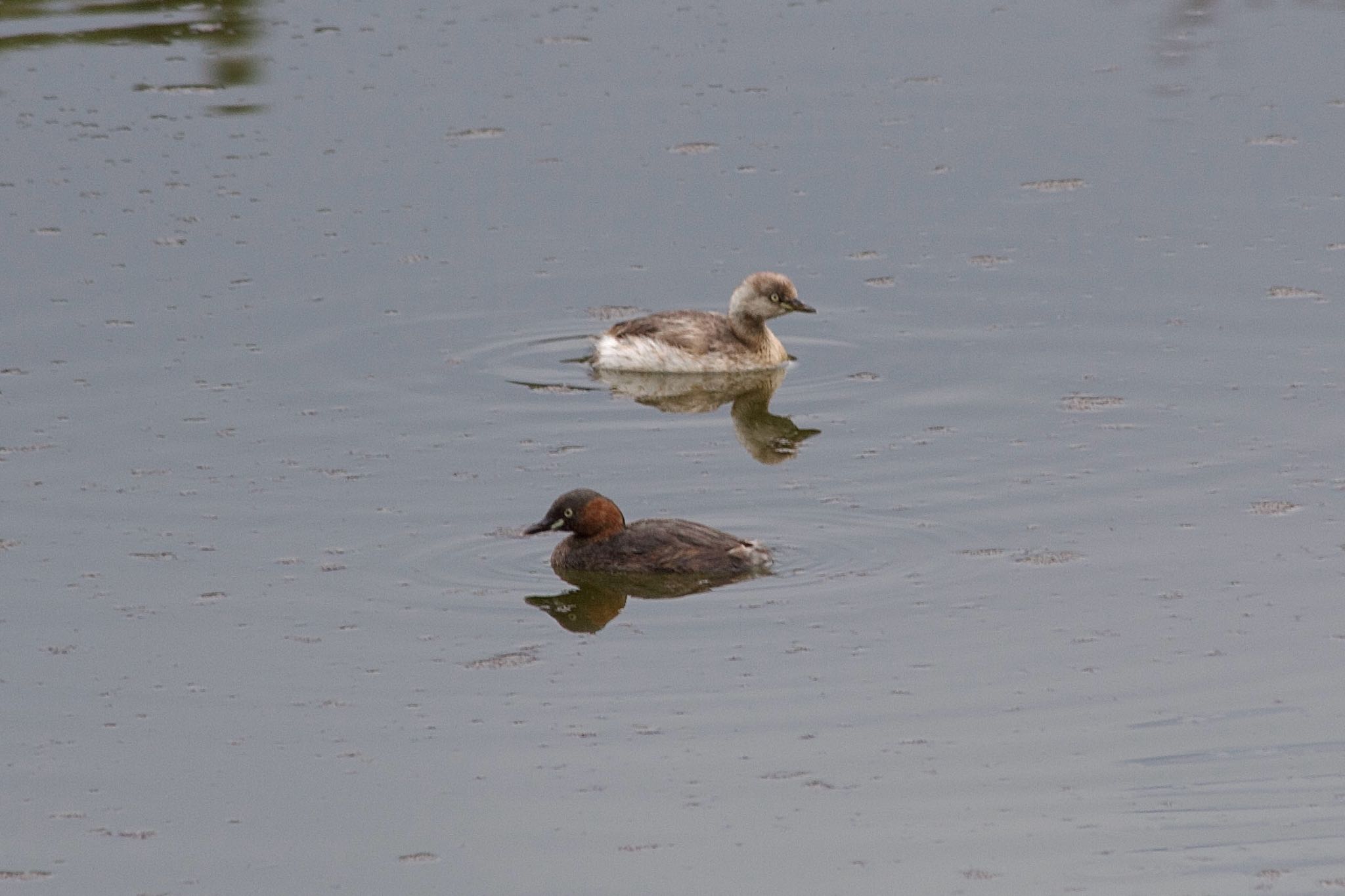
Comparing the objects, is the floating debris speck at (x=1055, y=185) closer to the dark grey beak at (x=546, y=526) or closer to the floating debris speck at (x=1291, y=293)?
the floating debris speck at (x=1291, y=293)

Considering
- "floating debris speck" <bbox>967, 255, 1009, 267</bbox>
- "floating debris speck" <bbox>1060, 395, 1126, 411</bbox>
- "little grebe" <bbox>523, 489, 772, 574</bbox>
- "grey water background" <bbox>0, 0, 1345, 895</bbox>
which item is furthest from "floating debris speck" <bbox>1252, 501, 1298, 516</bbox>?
"floating debris speck" <bbox>967, 255, 1009, 267</bbox>

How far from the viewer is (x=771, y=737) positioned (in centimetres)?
952

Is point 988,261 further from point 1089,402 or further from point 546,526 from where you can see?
point 546,526

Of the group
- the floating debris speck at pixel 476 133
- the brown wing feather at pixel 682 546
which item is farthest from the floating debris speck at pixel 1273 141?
the brown wing feather at pixel 682 546

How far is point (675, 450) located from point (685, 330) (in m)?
2.22

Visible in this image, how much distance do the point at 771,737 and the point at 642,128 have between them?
42.6 ft

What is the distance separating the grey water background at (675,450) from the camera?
8938mm

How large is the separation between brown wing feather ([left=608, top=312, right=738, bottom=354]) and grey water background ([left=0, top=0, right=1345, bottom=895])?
0.57 metres

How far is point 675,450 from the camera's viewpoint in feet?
46.4

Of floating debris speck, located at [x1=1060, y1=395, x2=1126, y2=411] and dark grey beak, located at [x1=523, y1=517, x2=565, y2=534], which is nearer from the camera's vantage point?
dark grey beak, located at [x1=523, y1=517, x2=565, y2=534]

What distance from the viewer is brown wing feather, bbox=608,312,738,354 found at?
16078 mm

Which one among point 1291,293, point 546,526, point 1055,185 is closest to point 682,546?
point 546,526

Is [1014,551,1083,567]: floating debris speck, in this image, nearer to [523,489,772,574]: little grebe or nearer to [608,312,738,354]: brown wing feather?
[523,489,772,574]: little grebe

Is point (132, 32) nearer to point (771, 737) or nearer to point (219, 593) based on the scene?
point (219, 593)
